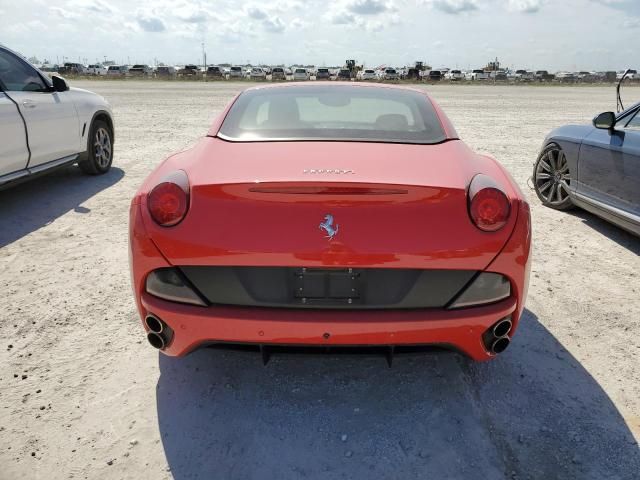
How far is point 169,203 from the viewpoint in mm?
2178

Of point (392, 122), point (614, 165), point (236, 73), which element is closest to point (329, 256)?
point (392, 122)

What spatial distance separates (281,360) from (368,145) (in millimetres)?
1275

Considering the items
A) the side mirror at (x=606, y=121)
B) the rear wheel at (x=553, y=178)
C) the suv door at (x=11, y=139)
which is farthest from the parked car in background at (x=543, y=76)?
the suv door at (x=11, y=139)

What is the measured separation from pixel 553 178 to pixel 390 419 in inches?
175

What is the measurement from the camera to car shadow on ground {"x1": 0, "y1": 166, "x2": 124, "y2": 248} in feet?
16.7

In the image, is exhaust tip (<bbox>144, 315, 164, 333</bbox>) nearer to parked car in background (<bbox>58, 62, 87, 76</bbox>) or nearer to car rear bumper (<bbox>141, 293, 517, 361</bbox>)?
car rear bumper (<bbox>141, 293, 517, 361</bbox>)

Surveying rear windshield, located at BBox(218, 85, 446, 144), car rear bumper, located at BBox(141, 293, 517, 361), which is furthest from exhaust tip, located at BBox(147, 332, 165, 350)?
rear windshield, located at BBox(218, 85, 446, 144)

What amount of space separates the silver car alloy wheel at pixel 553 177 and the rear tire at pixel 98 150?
5788mm

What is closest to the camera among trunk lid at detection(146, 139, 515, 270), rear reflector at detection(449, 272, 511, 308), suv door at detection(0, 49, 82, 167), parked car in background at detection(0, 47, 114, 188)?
trunk lid at detection(146, 139, 515, 270)

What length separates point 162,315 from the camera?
223 centimetres

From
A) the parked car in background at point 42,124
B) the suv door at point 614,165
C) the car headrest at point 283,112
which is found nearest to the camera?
the car headrest at point 283,112

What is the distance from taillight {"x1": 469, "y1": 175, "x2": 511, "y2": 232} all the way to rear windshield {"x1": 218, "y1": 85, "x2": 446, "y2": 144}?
2.38 feet

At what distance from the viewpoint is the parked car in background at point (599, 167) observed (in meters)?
4.46

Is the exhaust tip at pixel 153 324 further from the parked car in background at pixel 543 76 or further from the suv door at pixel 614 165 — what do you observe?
the parked car in background at pixel 543 76
